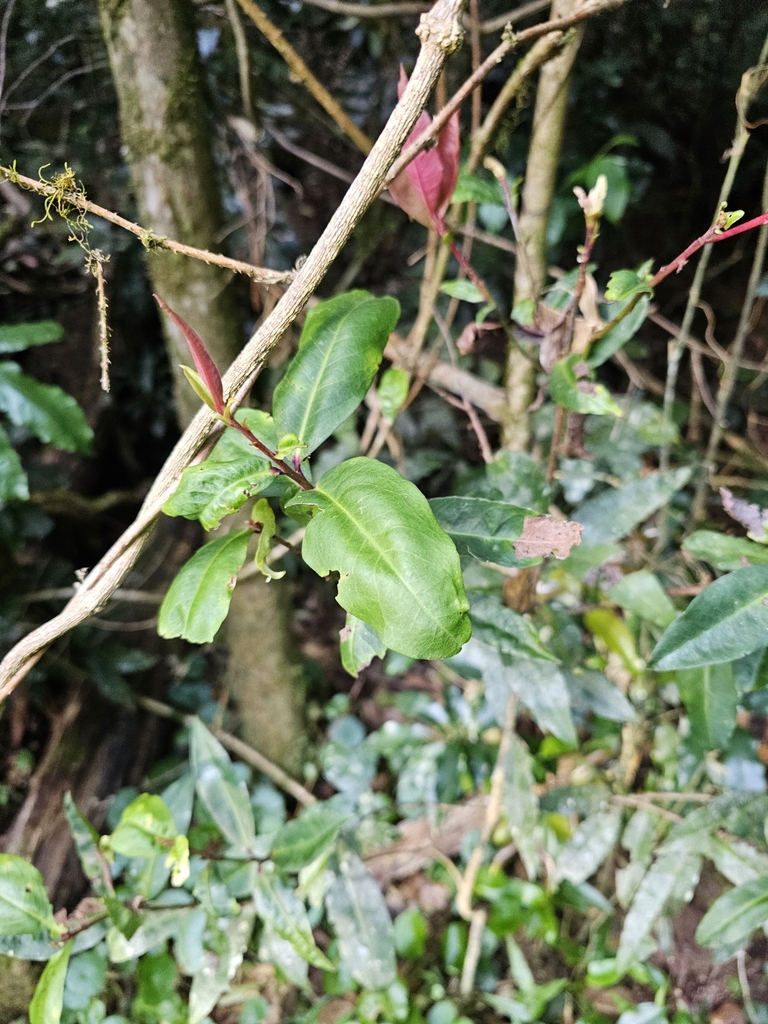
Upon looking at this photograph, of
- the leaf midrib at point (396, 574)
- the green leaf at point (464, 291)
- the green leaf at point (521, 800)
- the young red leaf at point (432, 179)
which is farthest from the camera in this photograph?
the green leaf at point (521, 800)

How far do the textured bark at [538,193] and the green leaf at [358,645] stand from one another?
48 cm

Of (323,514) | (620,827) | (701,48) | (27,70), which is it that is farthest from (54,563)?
(701,48)

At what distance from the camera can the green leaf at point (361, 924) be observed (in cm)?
103

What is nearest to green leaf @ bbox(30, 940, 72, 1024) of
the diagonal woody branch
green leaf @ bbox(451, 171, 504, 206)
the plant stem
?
the diagonal woody branch

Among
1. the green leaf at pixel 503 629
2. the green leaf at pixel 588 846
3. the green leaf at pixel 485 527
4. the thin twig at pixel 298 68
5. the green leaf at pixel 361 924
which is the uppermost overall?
the thin twig at pixel 298 68

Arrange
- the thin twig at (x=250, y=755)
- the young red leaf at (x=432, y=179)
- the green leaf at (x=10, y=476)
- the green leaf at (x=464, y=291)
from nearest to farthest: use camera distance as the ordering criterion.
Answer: the young red leaf at (x=432, y=179) → the green leaf at (x=464, y=291) → the green leaf at (x=10, y=476) → the thin twig at (x=250, y=755)

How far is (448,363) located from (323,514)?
2.81 ft

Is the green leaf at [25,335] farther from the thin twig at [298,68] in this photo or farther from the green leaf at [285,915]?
the green leaf at [285,915]

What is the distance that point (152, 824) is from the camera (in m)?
0.79

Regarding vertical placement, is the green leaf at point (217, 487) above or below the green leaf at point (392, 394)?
above

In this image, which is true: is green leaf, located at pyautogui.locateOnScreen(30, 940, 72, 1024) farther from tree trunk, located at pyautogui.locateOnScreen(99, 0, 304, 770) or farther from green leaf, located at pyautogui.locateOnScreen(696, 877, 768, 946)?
green leaf, located at pyautogui.locateOnScreen(696, 877, 768, 946)

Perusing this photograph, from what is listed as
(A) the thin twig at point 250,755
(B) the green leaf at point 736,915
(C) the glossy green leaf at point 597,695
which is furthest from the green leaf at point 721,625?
(A) the thin twig at point 250,755

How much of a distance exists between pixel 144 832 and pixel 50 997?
19cm

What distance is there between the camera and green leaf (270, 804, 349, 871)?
93 centimetres
